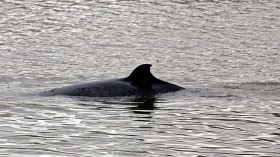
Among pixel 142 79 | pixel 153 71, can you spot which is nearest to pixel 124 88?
pixel 142 79

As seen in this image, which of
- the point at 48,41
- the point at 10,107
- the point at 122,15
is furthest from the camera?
the point at 122,15

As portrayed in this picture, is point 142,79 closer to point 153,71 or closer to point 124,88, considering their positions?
point 124,88

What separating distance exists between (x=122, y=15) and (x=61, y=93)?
35.0 feet

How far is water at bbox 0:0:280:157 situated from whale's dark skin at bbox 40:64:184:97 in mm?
289

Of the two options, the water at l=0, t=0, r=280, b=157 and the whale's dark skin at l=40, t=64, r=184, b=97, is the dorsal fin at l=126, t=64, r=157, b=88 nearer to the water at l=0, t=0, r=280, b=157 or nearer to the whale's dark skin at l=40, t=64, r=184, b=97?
the whale's dark skin at l=40, t=64, r=184, b=97

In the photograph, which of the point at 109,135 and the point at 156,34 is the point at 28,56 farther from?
the point at 109,135

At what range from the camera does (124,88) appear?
51.2 ft

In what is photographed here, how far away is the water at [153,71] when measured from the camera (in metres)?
11.6

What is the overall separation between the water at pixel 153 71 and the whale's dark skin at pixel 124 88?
0.95ft

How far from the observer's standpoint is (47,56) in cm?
2028

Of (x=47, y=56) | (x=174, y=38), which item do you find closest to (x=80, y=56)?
(x=47, y=56)

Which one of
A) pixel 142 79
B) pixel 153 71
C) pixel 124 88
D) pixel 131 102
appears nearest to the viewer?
pixel 131 102

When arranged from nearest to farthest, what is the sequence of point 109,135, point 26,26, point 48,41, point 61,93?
point 109,135
point 61,93
point 48,41
point 26,26

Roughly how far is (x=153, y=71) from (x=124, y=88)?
3712 mm
